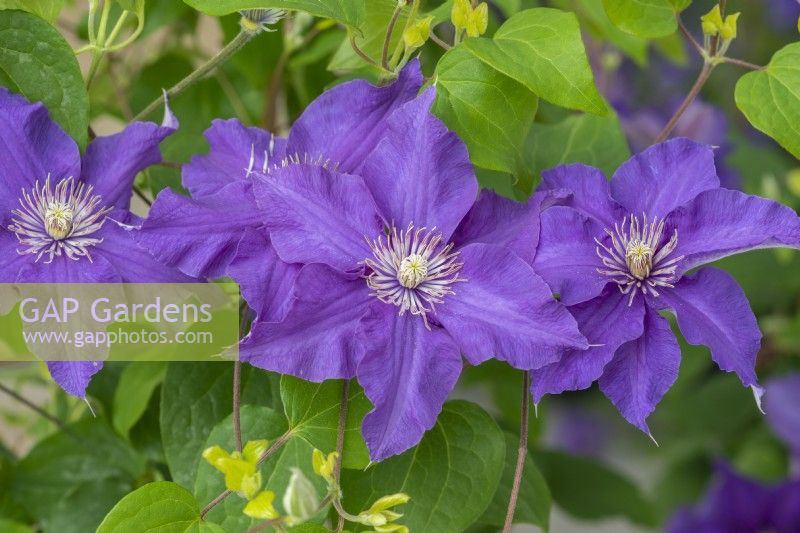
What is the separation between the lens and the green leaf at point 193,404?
0.52 meters

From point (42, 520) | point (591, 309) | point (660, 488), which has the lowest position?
point (660, 488)

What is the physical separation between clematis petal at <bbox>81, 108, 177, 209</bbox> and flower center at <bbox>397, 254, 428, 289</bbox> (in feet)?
0.41

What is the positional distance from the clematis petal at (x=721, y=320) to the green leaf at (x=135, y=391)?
0.30m

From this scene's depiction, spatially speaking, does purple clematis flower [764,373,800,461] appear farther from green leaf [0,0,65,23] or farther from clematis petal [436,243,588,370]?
green leaf [0,0,65,23]

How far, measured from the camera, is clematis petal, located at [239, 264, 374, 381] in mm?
393

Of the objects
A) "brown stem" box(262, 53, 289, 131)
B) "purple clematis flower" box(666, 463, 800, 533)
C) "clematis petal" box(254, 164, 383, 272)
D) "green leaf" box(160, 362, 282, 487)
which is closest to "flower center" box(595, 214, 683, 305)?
"clematis petal" box(254, 164, 383, 272)

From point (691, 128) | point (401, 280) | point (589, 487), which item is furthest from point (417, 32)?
point (589, 487)

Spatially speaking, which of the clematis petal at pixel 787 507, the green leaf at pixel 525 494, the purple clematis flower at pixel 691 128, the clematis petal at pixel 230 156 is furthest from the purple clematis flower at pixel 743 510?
the clematis petal at pixel 230 156

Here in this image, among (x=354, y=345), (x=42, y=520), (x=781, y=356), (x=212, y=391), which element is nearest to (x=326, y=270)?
(x=354, y=345)

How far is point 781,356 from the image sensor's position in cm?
110

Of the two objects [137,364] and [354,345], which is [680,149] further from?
[137,364]

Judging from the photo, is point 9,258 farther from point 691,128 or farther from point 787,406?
point 787,406

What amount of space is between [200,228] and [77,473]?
1.01 feet

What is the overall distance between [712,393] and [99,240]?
86cm
